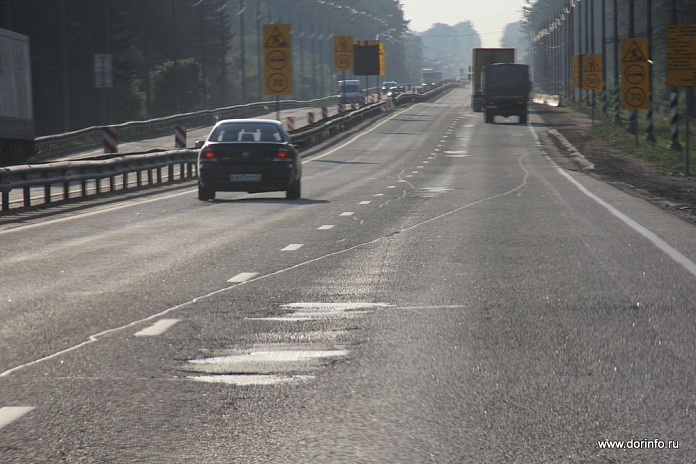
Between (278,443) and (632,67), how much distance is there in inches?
1484

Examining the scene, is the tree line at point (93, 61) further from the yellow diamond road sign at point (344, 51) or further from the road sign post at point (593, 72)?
the road sign post at point (593, 72)

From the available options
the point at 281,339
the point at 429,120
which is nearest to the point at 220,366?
the point at 281,339

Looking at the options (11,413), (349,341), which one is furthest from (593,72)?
(11,413)

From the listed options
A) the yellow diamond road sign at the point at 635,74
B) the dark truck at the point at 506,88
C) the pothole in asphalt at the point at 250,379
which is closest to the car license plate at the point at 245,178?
the pothole in asphalt at the point at 250,379

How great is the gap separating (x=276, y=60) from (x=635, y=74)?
13.6 metres

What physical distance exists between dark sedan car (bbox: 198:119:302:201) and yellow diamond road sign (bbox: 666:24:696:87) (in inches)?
495

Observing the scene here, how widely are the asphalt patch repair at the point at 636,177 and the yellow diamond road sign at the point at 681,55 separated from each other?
96.5 inches

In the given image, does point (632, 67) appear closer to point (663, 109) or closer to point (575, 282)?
point (575, 282)

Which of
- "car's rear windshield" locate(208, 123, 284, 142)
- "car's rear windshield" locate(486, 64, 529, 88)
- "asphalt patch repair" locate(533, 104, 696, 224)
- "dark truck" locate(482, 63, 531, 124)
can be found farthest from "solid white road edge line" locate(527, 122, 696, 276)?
"dark truck" locate(482, 63, 531, 124)

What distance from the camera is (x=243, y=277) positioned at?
1165 cm

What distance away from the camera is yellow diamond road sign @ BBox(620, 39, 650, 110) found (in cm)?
4091

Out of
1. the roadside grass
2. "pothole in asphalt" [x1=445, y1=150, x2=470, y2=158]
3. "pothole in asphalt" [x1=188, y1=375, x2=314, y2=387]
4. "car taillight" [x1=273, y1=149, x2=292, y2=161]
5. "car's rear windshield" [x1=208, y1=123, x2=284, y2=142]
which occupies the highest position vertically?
"car's rear windshield" [x1=208, y1=123, x2=284, y2=142]

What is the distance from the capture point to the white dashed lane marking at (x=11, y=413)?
5984 millimetres

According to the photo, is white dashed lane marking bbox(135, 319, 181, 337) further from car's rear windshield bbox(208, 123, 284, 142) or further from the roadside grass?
the roadside grass
